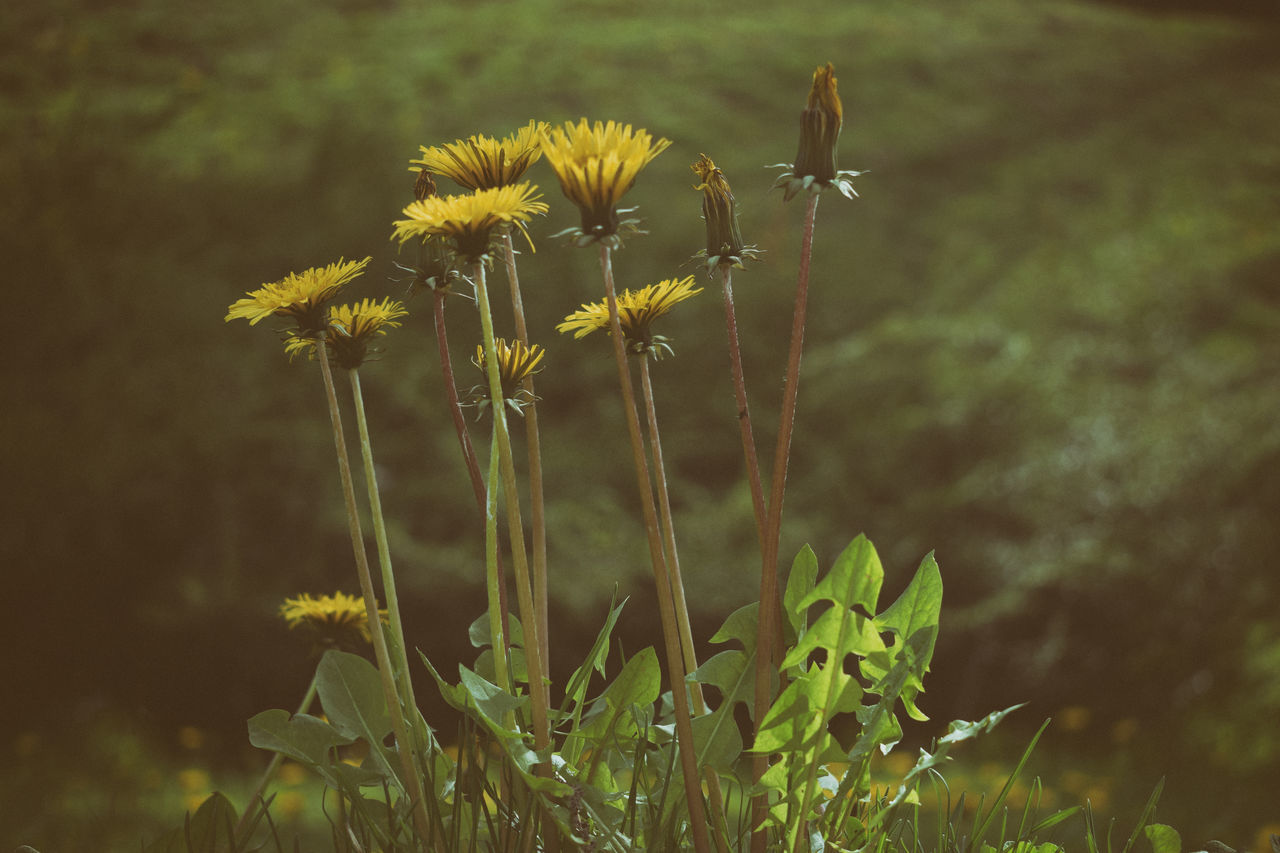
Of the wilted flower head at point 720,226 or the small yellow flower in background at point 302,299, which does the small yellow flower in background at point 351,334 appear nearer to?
the small yellow flower in background at point 302,299

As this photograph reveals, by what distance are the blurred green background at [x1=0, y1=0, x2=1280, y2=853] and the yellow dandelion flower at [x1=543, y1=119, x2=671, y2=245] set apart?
124 centimetres

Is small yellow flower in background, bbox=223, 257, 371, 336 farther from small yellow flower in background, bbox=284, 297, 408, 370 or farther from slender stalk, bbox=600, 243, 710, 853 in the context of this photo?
slender stalk, bbox=600, 243, 710, 853

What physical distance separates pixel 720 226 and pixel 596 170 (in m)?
0.11

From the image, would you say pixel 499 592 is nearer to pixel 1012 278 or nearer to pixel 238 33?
pixel 1012 278

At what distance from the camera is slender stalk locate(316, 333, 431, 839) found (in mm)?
652

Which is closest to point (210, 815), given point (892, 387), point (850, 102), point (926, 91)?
point (892, 387)

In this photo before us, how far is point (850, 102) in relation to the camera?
2.55 metres

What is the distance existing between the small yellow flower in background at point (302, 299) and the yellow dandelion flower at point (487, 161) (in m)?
0.08

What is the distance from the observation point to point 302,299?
25.3 inches

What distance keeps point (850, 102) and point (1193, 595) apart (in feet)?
4.49

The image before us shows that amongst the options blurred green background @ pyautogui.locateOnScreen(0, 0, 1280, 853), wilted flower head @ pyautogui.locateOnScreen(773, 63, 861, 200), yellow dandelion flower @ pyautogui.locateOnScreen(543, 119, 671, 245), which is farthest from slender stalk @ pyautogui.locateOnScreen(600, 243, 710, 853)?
blurred green background @ pyautogui.locateOnScreen(0, 0, 1280, 853)

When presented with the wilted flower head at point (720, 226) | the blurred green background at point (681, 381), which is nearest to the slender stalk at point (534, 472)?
the wilted flower head at point (720, 226)

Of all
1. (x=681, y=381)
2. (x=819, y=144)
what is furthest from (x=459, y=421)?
(x=681, y=381)

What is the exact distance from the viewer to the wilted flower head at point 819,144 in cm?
60
